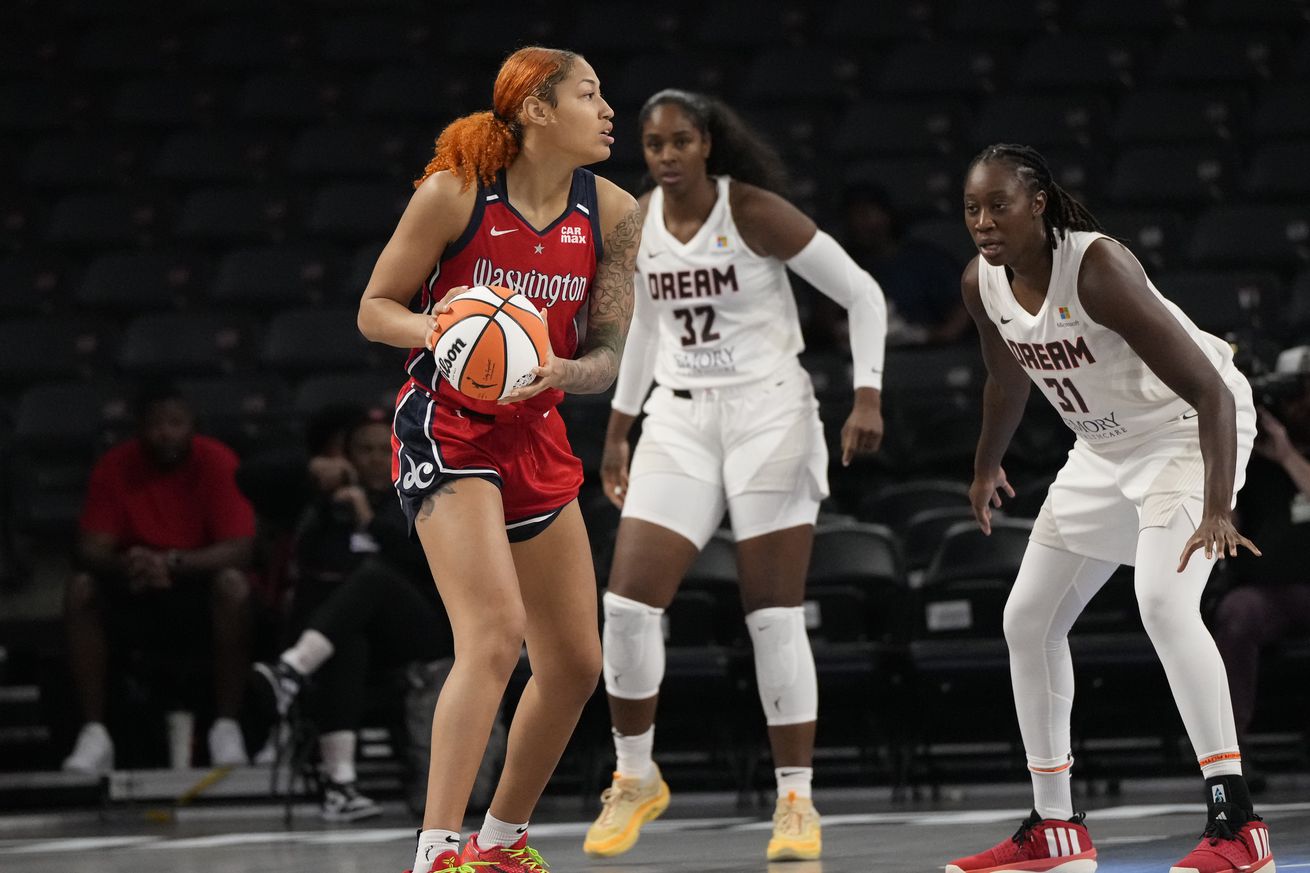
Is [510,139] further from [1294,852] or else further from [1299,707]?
[1299,707]

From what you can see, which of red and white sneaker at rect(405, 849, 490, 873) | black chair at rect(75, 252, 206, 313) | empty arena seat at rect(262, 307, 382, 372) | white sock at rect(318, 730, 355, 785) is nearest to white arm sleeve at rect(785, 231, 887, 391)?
red and white sneaker at rect(405, 849, 490, 873)

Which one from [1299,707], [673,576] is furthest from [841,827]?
[1299,707]

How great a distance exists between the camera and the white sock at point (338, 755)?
6.91 metres

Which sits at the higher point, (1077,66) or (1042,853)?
Answer: (1077,66)

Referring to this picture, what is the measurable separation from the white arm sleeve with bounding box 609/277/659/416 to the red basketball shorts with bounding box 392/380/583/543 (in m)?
1.56

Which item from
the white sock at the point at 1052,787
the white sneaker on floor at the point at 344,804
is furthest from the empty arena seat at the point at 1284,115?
the white sock at the point at 1052,787

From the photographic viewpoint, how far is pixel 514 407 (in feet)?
13.6

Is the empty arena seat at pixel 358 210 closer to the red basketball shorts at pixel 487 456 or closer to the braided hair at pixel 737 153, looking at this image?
the braided hair at pixel 737 153

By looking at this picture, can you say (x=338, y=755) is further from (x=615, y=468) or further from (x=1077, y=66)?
(x=1077, y=66)

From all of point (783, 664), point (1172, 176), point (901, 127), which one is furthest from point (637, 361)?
point (901, 127)

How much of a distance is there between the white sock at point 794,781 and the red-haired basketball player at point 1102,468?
2.91ft

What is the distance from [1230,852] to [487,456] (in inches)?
71.5

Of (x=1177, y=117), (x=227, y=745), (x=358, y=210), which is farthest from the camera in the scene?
(x=358, y=210)

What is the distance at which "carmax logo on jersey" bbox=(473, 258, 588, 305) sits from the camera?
4148 mm
